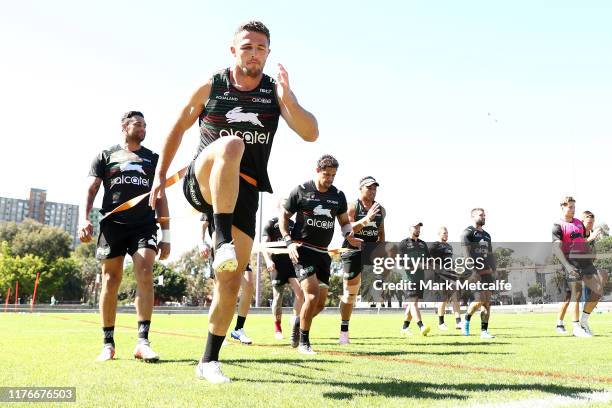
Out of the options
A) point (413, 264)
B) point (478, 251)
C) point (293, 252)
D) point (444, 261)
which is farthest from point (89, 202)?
point (444, 261)

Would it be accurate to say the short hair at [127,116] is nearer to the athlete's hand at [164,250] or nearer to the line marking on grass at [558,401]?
the athlete's hand at [164,250]

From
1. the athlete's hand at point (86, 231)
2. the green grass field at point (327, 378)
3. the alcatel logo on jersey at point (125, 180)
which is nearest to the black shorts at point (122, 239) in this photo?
the athlete's hand at point (86, 231)

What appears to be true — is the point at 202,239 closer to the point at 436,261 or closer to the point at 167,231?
the point at 167,231

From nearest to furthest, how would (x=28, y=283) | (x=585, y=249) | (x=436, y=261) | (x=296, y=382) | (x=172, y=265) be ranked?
(x=296, y=382) → (x=585, y=249) → (x=436, y=261) → (x=28, y=283) → (x=172, y=265)

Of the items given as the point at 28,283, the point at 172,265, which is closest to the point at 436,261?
the point at 28,283

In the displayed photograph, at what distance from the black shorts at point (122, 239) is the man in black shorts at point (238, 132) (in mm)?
1914

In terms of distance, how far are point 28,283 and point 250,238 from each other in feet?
282

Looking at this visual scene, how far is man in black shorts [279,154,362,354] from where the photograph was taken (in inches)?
309

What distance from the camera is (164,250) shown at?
20.9 feet

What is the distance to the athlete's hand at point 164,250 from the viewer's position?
638 centimetres

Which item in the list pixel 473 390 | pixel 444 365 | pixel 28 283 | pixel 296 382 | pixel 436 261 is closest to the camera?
pixel 473 390

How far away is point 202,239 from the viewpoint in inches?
332

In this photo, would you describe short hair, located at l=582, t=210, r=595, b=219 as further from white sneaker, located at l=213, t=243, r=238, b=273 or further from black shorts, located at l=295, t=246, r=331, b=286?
white sneaker, located at l=213, t=243, r=238, b=273

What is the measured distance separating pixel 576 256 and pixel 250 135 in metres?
9.61
